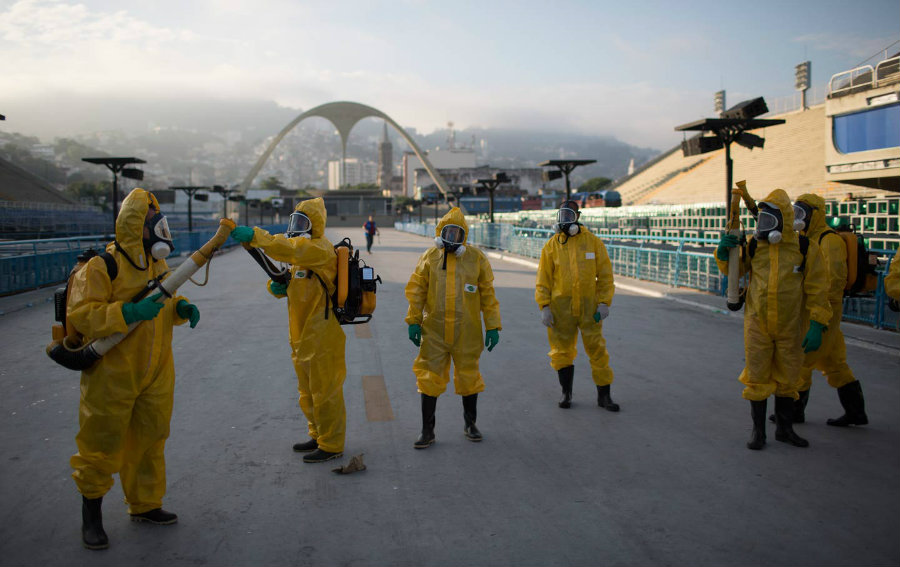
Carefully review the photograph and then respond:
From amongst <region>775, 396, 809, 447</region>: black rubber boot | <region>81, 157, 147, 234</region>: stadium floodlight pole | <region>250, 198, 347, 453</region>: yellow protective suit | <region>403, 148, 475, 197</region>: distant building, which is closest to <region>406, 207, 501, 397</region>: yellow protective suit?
<region>250, 198, 347, 453</region>: yellow protective suit

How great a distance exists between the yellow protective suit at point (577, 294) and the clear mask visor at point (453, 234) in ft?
3.84

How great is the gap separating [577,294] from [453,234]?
150 cm

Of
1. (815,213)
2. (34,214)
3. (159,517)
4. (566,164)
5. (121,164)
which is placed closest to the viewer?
(159,517)

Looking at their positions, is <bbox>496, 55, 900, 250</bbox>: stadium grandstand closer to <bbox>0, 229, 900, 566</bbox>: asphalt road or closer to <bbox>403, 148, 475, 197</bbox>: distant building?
<bbox>0, 229, 900, 566</bbox>: asphalt road

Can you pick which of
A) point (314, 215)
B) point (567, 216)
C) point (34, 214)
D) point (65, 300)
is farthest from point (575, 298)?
point (34, 214)

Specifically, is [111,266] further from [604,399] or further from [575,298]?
[604,399]

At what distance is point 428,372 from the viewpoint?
501 centimetres

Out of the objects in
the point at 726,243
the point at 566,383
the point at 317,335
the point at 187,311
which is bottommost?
the point at 566,383

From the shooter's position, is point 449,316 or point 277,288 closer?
point 277,288

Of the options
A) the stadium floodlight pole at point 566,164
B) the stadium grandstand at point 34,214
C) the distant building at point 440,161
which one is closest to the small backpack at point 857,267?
the stadium floodlight pole at point 566,164

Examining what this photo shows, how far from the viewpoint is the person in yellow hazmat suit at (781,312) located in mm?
4777

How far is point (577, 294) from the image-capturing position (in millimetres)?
5875

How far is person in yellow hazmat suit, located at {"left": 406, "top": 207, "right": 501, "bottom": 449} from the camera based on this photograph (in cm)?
499

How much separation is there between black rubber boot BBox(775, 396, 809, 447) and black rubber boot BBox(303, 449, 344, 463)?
11.4 ft
